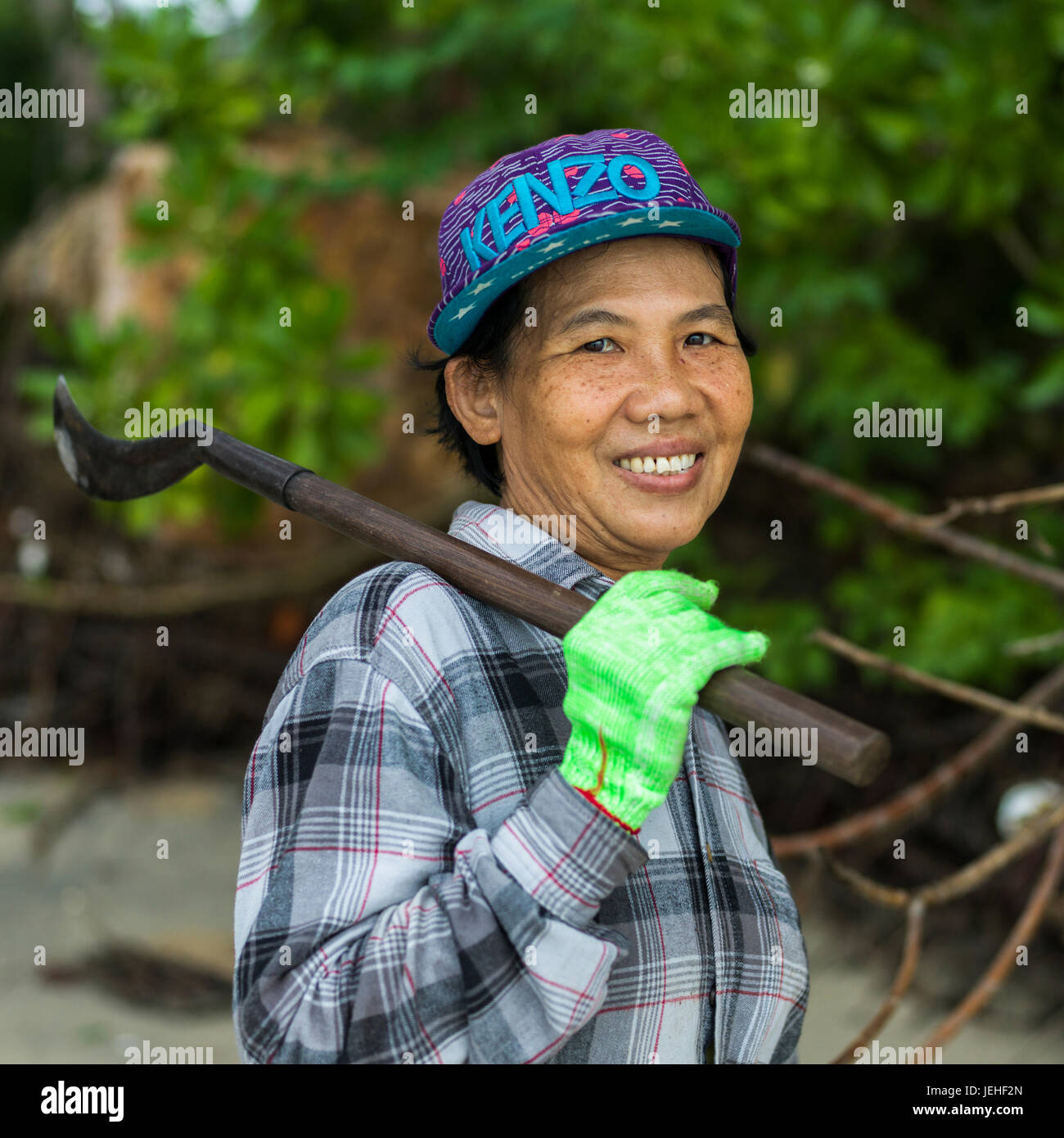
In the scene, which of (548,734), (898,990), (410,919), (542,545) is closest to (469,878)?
(410,919)

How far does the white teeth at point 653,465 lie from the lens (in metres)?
1.12

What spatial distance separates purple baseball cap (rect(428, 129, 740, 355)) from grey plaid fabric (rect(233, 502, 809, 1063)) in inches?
9.5

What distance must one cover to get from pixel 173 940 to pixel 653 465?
128 inches

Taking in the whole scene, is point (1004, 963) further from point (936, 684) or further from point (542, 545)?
point (542, 545)

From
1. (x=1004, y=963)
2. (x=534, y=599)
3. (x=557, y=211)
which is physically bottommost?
(x=1004, y=963)

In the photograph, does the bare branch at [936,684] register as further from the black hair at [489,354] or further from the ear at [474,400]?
the ear at [474,400]

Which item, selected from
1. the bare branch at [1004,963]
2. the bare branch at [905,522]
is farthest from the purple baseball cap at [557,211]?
the bare branch at [1004,963]

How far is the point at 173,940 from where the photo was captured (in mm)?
3801

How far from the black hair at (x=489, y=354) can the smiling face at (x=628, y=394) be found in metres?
0.02

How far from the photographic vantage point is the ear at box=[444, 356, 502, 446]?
3.99 ft

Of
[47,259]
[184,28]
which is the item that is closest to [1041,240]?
[184,28]

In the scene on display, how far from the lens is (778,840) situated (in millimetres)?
1823

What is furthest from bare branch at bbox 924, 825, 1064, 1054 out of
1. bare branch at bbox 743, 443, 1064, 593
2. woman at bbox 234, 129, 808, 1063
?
woman at bbox 234, 129, 808, 1063

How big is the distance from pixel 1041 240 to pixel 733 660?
270cm
